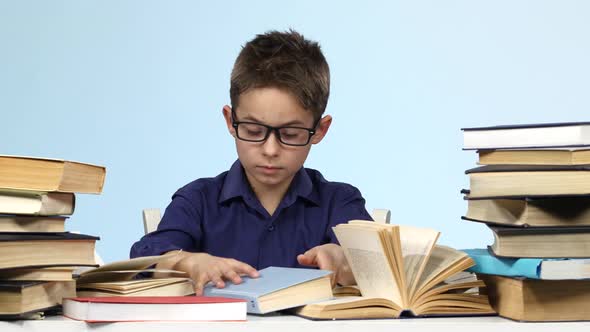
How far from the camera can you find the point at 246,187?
2600 millimetres

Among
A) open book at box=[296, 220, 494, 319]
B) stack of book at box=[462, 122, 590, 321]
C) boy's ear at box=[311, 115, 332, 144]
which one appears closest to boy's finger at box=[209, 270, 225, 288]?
open book at box=[296, 220, 494, 319]

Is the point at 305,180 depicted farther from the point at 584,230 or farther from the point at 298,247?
the point at 584,230

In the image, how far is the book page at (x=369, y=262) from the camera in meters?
1.57

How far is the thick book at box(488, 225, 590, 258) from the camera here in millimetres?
1578

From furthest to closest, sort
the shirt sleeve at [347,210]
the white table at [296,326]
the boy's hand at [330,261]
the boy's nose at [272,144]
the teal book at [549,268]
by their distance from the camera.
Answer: the shirt sleeve at [347,210]
the boy's nose at [272,144]
the boy's hand at [330,261]
the teal book at [549,268]
the white table at [296,326]

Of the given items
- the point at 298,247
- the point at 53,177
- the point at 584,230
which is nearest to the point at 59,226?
the point at 53,177

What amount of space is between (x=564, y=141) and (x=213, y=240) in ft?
4.05

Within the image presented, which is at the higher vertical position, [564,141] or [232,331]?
[564,141]

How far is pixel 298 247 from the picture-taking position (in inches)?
103

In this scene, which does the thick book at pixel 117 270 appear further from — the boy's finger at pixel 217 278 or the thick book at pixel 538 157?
the thick book at pixel 538 157

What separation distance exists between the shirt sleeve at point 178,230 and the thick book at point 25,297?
71 centimetres

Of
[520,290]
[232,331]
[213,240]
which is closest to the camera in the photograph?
[232,331]

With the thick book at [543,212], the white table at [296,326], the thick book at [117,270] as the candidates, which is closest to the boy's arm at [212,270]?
the thick book at [117,270]

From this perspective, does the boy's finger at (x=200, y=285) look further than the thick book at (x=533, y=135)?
Yes
